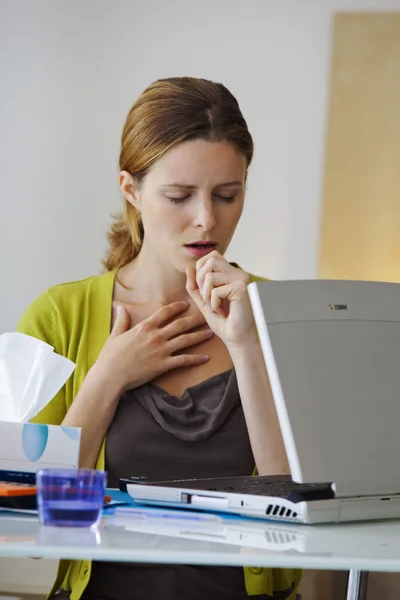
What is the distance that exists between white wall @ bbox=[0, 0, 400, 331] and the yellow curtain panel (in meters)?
0.05

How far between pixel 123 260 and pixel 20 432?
0.88 meters

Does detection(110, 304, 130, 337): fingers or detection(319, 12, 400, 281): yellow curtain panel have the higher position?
detection(319, 12, 400, 281): yellow curtain panel

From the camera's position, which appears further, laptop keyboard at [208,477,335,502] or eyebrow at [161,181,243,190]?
eyebrow at [161,181,243,190]

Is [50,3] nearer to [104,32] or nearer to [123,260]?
[104,32]

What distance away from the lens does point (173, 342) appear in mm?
1791

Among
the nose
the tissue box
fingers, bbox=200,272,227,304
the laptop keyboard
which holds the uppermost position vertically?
the nose

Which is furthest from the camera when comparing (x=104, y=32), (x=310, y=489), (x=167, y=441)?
(x=104, y=32)

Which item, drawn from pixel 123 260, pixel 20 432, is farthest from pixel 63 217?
pixel 20 432

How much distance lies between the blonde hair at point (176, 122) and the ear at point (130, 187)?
0.6 inches

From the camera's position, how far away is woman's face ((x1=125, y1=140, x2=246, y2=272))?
1.73 meters

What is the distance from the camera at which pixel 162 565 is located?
1510mm

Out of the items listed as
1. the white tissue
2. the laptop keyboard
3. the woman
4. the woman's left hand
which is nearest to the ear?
the woman

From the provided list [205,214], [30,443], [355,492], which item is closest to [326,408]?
[355,492]

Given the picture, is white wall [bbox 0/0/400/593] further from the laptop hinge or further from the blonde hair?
the laptop hinge
